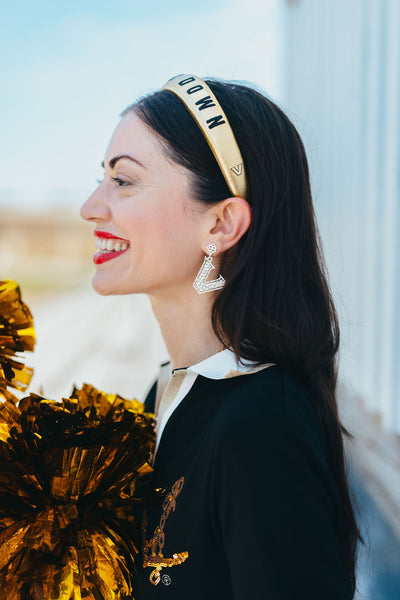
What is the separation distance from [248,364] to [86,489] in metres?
0.42

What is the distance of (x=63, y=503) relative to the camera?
116 centimetres

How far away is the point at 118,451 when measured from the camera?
1.23 metres

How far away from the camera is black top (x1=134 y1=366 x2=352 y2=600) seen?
36.1 inches

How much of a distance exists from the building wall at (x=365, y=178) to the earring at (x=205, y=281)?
3.93 feet

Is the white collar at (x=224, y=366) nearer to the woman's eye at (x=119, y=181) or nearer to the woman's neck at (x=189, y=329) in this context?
the woman's neck at (x=189, y=329)

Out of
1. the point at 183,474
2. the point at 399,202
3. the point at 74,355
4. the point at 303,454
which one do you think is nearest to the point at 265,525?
the point at 303,454

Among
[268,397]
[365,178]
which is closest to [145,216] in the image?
[268,397]

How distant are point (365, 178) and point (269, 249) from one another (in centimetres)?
285

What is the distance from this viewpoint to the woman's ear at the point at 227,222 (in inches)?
55.6

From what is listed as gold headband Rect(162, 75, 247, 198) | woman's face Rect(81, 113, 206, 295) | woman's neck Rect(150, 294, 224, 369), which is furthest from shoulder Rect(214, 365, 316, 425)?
gold headband Rect(162, 75, 247, 198)

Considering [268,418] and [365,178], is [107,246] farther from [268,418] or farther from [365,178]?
[365,178]

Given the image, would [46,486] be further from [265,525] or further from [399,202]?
[399,202]

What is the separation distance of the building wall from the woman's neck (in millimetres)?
1194

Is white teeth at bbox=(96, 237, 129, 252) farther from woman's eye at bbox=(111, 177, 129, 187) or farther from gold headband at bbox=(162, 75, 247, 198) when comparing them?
gold headband at bbox=(162, 75, 247, 198)
